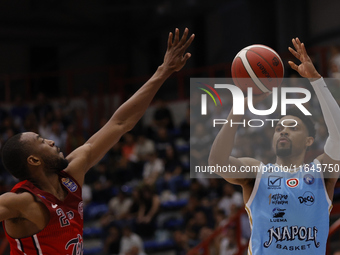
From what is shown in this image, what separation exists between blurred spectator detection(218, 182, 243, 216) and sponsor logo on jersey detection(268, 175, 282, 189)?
479 centimetres

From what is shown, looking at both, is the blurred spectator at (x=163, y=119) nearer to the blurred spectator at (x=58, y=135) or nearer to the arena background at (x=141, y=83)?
the arena background at (x=141, y=83)

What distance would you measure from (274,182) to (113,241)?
593cm

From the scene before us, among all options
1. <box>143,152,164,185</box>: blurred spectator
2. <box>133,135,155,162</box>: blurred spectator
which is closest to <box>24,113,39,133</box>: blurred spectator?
<box>133,135,155,162</box>: blurred spectator

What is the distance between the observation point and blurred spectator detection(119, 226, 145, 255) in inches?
337

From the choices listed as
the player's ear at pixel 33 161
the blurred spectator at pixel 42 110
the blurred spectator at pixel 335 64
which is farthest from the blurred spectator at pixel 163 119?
the player's ear at pixel 33 161

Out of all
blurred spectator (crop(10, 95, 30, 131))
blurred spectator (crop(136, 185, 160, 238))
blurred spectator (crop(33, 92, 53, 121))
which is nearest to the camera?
blurred spectator (crop(136, 185, 160, 238))

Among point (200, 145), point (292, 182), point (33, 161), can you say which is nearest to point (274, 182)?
point (292, 182)

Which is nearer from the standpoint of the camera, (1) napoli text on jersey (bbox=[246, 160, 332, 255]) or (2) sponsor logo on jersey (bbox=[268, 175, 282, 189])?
(1) napoli text on jersey (bbox=[246, 160, 332, 255])

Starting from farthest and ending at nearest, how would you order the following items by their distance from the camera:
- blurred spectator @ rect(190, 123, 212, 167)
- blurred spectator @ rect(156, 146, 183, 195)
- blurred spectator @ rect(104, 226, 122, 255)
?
1. blurred spectator @ rect(156, 146, 183, 195)
2. blurred spectator @ rect(190, 123, 212, 167)
3. blurred spectator @ rect(104, 226, 122, 255)

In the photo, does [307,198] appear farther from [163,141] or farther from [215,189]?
[163,141]

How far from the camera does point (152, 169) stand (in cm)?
1084

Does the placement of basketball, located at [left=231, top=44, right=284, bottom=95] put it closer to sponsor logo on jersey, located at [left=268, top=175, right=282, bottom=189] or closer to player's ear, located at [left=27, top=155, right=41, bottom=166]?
sponsor logo on jersey, located at [left=268, top=175, right=282, bottom=189]

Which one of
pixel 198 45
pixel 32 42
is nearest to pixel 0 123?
pixel 32 42

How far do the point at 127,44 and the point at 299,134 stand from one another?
15083mm
